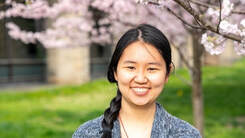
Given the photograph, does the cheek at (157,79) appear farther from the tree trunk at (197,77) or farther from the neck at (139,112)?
the tree trunk at (197,77)

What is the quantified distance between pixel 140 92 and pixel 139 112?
0.44 feet

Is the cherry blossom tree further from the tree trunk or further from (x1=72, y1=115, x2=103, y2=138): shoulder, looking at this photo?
(x1=72, y1=115, x2=103, y2=138): shoulder

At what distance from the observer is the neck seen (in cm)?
216

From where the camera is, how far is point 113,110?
2.18 meters

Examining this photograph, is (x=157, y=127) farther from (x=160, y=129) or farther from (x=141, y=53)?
(x=141, y=53)

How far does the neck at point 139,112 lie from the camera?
2158 mm

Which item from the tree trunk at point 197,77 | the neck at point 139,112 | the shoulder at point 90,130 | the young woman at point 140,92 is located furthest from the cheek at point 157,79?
the tree trunk at point 197,77

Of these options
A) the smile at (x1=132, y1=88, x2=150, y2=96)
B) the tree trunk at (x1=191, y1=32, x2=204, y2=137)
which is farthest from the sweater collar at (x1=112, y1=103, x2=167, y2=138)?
the tree trunk at (x1=191, y1=32, x2=204, y2=137)

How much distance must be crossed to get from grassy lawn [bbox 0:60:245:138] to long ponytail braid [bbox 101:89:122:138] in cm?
537

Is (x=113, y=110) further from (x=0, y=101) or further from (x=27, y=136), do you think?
(x=0, y=101)

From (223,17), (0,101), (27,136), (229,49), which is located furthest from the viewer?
(229,49)

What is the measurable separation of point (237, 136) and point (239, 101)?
13.4ft

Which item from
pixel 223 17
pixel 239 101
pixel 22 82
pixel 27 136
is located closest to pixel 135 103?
pixel 223 17

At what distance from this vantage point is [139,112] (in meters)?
2.16
